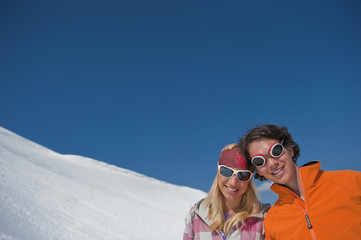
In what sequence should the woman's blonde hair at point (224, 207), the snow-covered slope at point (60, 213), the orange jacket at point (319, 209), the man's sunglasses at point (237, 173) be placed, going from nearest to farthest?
1. the orange jacket at point (319, 209)
2. the woman's blonde hair at point (224, 207)
3. the man's sunglasses at point (237, 173)
4. the snow-covered slope at point (60, 213)

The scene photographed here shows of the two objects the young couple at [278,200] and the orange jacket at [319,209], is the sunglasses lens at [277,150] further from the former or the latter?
the orange jacket at [319,209]

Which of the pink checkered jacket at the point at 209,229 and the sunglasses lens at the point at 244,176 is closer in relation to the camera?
the pink checkered jacket at the point at 209,229

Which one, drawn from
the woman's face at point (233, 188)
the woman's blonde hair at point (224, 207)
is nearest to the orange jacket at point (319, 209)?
the woman's blonde hair at point (224, 207)

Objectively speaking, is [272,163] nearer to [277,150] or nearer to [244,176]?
[277,150]

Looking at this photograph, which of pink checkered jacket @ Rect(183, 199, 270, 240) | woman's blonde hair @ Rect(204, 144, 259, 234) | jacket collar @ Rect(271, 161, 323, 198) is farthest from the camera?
woman's blonde hair @ Rect(204, 144, 259, 234)

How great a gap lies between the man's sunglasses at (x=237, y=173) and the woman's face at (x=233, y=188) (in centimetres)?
3

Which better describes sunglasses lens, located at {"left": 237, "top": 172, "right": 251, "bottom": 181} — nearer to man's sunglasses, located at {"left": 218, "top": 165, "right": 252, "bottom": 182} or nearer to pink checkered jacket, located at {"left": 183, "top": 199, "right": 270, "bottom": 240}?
man's sunglasses, located at {"left": 218, "top": 165, "right": 252, "bottom": 182}

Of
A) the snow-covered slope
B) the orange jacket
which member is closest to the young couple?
the orange jacket

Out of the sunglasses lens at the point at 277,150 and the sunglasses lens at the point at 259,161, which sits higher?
the sunglasses lens at the point at 277,150

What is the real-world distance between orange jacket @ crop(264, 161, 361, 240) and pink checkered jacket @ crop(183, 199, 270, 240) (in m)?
0.16

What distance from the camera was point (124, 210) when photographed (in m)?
12.4

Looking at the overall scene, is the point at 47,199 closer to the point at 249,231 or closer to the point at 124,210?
the point at 124,210

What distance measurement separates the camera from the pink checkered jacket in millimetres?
2697

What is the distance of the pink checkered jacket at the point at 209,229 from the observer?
270cm
